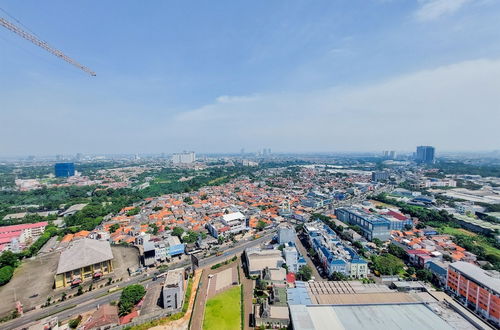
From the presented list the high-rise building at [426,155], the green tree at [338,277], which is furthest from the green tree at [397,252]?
the high-rise building at [426,155]

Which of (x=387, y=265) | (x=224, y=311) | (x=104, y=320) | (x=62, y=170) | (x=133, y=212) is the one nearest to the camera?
(x=104, y=320)

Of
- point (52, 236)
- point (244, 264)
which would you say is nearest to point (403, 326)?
point (244, 264)

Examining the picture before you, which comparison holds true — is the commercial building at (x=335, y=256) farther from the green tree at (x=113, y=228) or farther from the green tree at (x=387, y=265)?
the green tree at (x=113, y=228)

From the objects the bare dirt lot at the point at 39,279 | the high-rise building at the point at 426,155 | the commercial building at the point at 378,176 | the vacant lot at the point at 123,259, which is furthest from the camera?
A: the high-rise building at the point at 426,155

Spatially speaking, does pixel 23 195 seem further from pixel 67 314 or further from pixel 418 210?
pixel 418 210

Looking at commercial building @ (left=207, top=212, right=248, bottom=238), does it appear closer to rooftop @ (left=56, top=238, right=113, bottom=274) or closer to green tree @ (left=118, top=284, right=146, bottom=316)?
rooftop @ (left=56, top=238, right=113, bottom=274)

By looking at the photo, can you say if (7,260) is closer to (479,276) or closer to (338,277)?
(338,277)

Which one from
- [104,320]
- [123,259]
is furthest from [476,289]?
[123,259]
